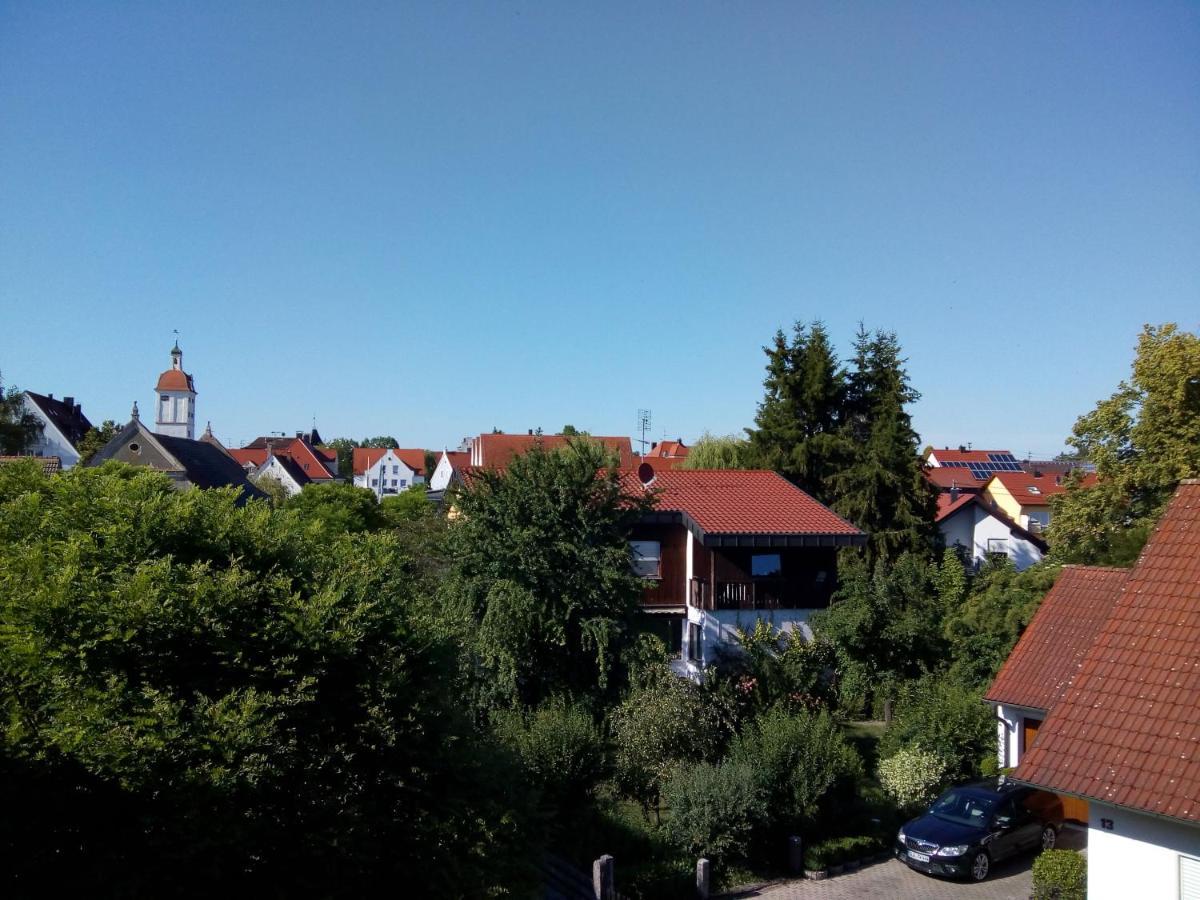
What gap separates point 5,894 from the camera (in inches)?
306

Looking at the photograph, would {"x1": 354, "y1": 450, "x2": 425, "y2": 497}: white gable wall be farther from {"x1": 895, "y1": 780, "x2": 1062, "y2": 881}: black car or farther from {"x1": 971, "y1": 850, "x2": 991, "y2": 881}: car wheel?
{"x1": 971, "y1": 850, "x2": 991, "y2": 881}: car wheel

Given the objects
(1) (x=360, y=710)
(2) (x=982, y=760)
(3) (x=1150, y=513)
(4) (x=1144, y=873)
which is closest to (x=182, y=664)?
(1) (x=360, y=710)

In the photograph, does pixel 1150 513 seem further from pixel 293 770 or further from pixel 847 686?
pixel 293 770

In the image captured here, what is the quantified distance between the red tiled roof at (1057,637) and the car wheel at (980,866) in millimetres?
3658

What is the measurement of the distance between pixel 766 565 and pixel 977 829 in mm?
10801

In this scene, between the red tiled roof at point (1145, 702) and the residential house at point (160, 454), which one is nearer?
the red tiled roof at point (1145, 702)

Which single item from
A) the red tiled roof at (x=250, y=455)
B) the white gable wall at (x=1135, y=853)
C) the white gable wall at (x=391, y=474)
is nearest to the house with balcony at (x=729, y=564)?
the white gable wall at (x=1135, y=853)

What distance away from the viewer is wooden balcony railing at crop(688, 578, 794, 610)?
24656mm

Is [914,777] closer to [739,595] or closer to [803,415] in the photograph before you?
[739,595]

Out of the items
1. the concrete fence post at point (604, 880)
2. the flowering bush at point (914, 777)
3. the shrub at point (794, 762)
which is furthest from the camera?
the flowering bush at point (914, 777)

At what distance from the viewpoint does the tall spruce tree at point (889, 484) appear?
31.7 m

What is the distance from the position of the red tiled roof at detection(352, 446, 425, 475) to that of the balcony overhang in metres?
94.7

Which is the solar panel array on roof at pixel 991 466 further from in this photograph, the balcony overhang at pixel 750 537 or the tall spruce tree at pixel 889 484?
the balcony overhang at pixel 750 537

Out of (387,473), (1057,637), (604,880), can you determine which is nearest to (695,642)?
(1057,637)
